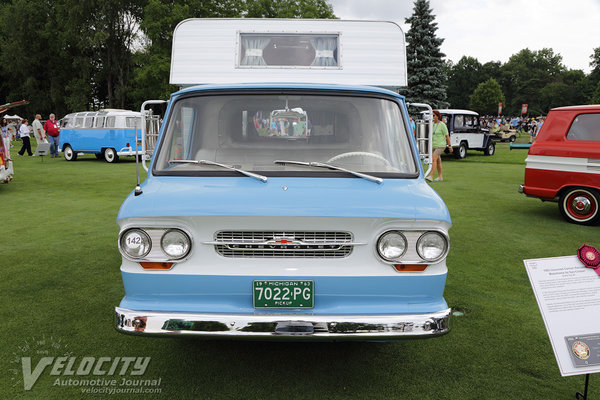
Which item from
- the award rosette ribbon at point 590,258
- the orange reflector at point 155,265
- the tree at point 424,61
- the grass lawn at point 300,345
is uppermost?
the tree at point 424,61

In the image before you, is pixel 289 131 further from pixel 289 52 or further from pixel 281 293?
pixel 281 293

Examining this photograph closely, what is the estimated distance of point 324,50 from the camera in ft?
15.4

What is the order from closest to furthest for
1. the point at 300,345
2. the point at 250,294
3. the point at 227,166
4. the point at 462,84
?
the point at 250,294 < the point at 227,166 < the point at 300,345 < the point at 462,84

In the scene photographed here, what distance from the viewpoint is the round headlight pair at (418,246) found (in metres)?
2.95

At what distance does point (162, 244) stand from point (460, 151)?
22743 mm

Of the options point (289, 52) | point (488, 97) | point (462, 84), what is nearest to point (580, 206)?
point (289, 52)

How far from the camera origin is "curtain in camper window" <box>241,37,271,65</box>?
15.2 ft

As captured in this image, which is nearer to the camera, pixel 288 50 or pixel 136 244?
pixel 136 244

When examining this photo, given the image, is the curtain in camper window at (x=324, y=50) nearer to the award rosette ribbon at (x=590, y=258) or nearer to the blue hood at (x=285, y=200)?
the blue hood at (x=285, y=200)

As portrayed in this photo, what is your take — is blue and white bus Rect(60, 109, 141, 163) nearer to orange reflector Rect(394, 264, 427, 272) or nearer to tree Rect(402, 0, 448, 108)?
orange reflector Rect(394, 264, 427, 272)

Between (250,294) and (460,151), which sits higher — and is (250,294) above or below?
below

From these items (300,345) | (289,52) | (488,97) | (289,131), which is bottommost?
(300,345)

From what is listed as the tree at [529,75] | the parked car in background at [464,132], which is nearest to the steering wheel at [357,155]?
the parked car in background at [464,132]

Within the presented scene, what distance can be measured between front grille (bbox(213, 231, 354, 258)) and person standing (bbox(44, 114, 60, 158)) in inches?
875
